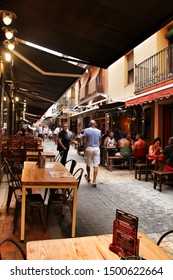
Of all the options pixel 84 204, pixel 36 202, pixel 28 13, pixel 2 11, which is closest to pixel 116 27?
pixel 28 13

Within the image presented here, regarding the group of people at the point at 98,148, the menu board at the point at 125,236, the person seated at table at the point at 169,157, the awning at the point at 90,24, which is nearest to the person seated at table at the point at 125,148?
the group of people at the point at 98,148

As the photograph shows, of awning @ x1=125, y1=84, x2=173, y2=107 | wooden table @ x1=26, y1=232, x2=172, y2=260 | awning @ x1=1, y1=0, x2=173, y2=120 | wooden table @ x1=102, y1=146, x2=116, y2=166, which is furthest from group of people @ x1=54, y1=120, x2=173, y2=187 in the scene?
wooden table @ x1=26, y1=232, x2=172, y2=260

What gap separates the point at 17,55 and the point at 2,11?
2706mm

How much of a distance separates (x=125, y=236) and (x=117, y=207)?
429cm

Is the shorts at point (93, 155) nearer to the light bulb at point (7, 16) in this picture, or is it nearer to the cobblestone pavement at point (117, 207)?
the cobblestone pavement at point (117, 207)

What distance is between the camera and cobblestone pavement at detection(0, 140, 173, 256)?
4.64 meters

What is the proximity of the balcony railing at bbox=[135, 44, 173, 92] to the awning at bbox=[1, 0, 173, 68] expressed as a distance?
18.6 ft

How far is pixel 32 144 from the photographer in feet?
36.2

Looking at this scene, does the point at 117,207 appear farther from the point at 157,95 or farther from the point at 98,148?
the point at 157,95

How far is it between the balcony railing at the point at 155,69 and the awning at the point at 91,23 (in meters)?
5.67

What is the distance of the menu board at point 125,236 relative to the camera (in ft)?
5.70
